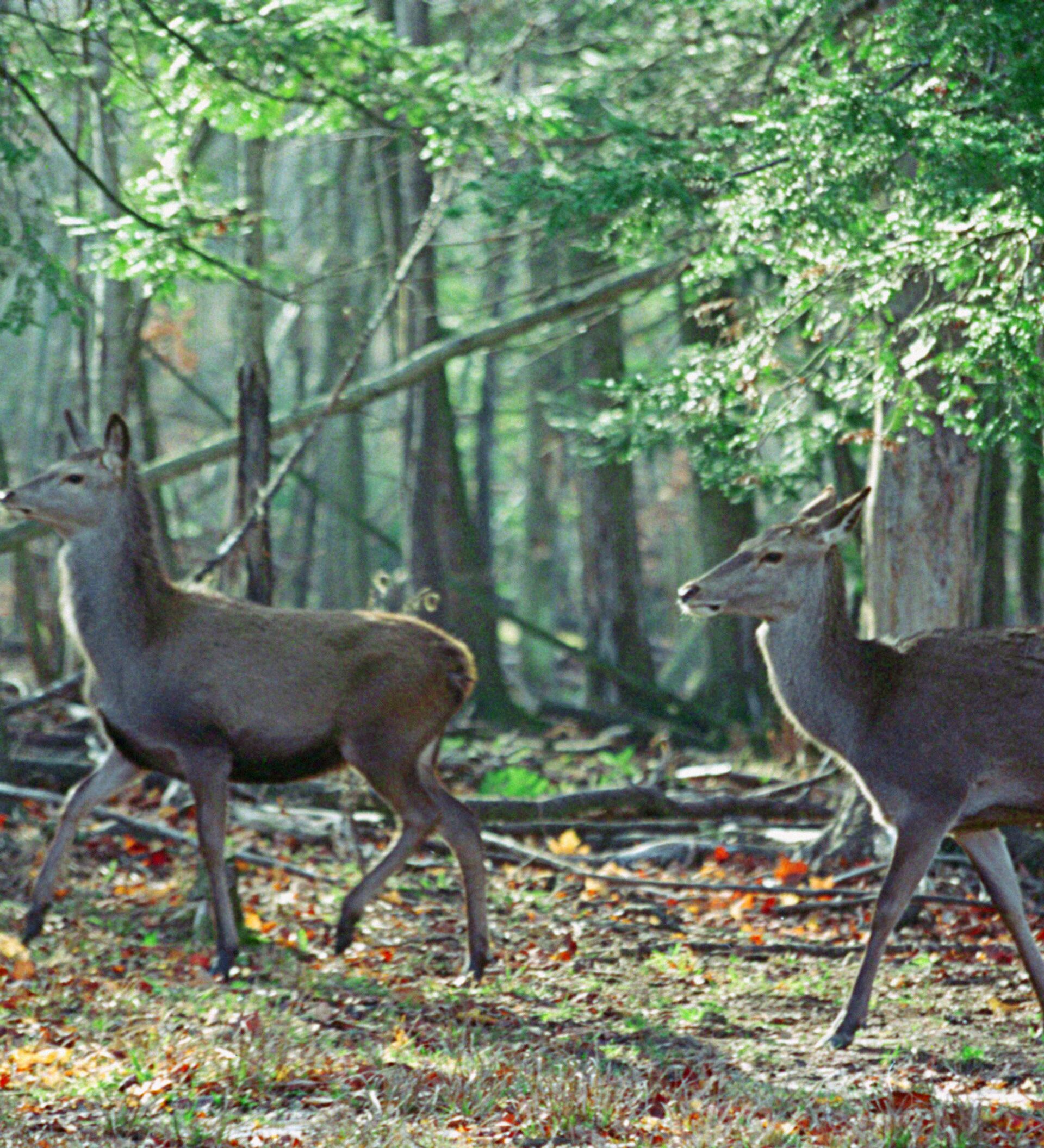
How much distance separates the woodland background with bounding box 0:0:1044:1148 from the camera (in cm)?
632

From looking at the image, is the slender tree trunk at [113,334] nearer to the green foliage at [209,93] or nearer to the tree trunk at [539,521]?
the green foliage at [209,93]

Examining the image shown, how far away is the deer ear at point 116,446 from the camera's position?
8.97 meters

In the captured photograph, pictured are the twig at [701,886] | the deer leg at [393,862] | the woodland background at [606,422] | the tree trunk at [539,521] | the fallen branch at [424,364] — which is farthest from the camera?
the tree trunk at [539,521]

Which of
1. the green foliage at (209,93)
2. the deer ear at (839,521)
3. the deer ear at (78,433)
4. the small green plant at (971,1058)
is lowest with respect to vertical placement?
the small green plant at (971,1058)

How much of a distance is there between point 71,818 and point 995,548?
8910mm

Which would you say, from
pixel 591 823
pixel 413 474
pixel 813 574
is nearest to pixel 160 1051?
pixel 813 574

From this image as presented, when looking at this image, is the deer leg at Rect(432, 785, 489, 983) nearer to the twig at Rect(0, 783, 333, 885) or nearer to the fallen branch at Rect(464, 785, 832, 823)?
the twig at Rect(0, 783, 333, 885)

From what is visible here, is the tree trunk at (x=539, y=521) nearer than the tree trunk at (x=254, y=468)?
No

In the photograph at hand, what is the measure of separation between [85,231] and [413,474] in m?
7.39

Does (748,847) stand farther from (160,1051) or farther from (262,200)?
(262,200)

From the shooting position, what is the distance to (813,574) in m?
7.70

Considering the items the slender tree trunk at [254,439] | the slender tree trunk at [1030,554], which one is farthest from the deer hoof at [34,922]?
the slender tree trunk at [1030,554]

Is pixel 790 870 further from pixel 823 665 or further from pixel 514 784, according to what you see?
pixel 514 784

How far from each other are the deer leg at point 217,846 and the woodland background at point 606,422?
10.4 inches
